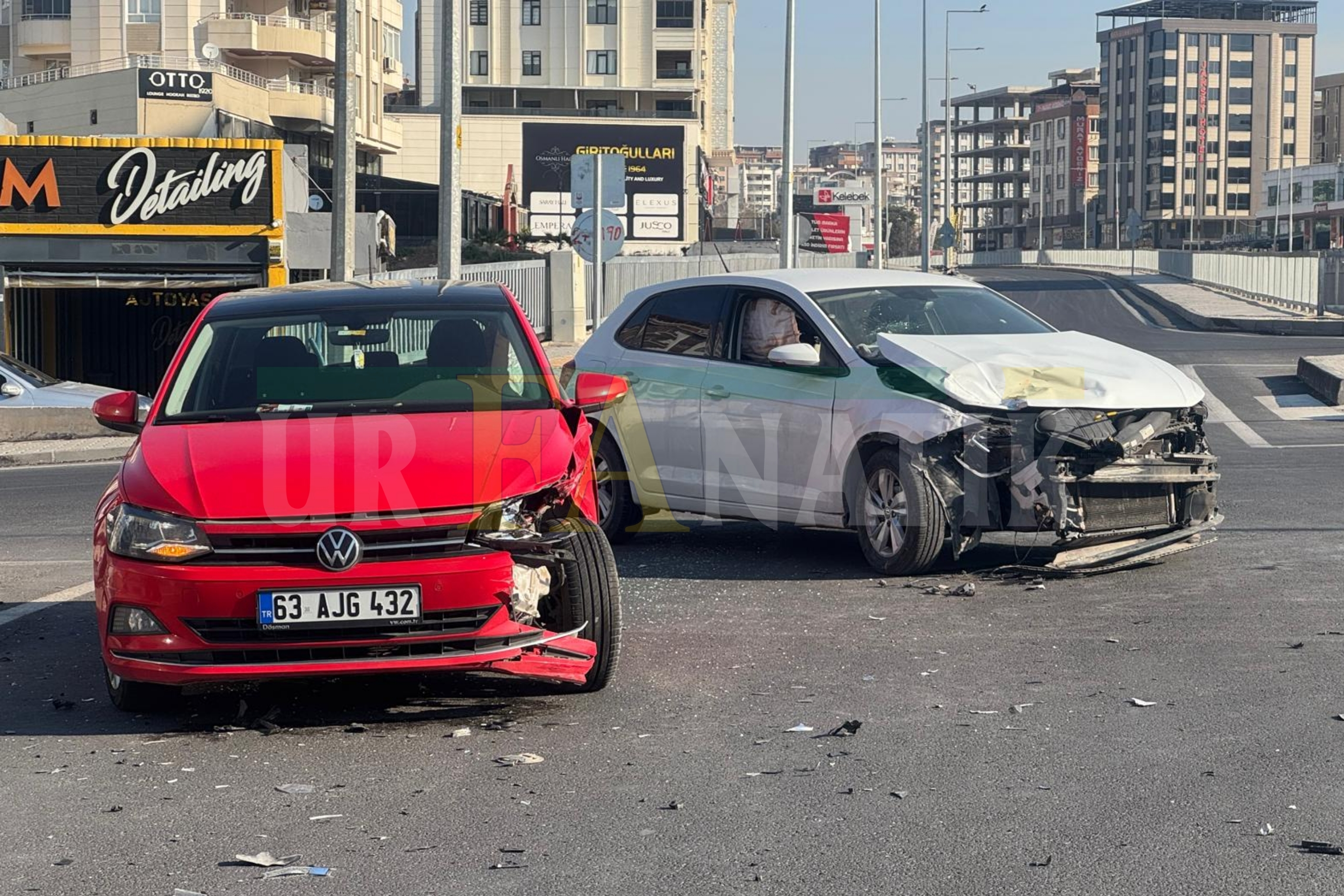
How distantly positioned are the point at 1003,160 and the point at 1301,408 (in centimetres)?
17159

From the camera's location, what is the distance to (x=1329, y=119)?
16362 cm

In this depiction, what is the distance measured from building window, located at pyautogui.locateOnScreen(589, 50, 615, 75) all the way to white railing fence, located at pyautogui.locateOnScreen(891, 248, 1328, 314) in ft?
99.8

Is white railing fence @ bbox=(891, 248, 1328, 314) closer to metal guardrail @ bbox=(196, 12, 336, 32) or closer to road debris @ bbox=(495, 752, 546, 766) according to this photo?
metal guardrail @ bbox=(196, 12, 336, 32)

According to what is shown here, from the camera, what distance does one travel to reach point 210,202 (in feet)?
91.4

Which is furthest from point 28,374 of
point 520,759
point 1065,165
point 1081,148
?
point 1065,165

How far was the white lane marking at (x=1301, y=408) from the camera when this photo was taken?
59.2ft

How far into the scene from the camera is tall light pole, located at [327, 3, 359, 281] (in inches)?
872

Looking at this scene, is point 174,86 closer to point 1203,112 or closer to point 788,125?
point 788,125

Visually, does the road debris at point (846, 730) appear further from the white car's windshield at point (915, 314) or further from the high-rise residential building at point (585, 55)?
the high-rise residential building at point (585, 55)

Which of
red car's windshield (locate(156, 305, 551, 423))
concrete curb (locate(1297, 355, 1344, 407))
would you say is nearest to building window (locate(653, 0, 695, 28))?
concrete curb (locate(1297, 355, 1344, 407))

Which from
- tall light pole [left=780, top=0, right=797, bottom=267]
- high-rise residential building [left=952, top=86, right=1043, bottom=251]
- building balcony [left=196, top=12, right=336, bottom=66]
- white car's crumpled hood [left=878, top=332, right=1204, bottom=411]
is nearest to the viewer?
white car's crumpled hood [left=878, top=332, right=1204, bottom=411]

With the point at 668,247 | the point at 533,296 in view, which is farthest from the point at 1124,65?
the point at 533,296

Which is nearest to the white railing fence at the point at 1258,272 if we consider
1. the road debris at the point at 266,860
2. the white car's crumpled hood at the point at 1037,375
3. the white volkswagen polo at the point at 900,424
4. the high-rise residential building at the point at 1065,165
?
the white volkswagen polo at the point at 900,424

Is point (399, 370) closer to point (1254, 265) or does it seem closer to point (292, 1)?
point (1254, 265)
